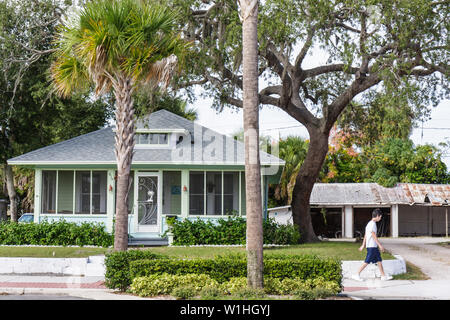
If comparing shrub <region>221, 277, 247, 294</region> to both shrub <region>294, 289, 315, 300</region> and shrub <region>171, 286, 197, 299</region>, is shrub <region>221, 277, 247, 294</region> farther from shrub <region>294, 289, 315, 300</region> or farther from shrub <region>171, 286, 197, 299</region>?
shrub <region>294, 289, 315, 300</region>

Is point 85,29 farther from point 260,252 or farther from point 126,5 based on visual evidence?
point 260,252

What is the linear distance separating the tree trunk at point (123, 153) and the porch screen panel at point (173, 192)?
280 inches

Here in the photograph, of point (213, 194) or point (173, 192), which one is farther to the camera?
point (173, 192)

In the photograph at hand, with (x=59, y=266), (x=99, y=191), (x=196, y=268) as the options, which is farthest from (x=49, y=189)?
(x=196, y=268)

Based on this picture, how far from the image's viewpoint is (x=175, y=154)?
2072cm

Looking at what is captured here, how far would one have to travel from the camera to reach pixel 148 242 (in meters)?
19.7

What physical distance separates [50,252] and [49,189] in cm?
464

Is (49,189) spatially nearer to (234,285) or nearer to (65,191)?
(65,191)

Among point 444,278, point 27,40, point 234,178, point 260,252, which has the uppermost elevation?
point 27,40

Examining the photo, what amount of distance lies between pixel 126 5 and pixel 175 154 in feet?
27.7

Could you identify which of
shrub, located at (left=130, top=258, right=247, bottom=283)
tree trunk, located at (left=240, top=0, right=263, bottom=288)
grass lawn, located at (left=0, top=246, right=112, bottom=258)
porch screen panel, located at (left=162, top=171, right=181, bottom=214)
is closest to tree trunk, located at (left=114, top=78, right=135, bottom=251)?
shrub, located at (left=130, top=258, right=247, bottom=283)

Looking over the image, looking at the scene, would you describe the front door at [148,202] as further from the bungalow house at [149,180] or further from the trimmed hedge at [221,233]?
the trimmed hedge at [221,233]

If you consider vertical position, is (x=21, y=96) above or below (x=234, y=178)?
above
